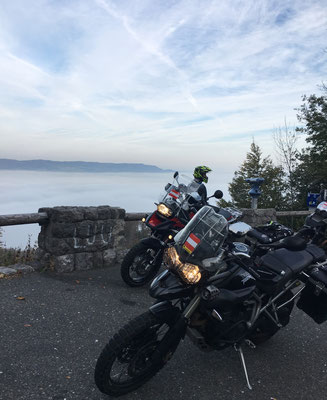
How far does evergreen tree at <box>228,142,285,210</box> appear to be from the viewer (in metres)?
32.4

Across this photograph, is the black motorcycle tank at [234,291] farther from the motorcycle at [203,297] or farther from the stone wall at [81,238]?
the stone wall at [81,238]

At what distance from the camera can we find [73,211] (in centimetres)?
554

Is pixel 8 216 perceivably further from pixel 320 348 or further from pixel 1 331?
pixel 320 348

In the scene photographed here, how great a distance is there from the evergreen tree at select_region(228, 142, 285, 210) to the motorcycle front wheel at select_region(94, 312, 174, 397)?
3053cm

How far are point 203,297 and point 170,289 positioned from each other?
0.25 metres

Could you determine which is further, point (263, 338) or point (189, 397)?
point (263, 338)

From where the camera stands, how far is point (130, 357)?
2514mm

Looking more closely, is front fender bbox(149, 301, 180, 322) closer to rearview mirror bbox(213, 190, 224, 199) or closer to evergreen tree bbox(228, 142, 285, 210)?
rearview mirror bbox(213, 190, 224, 199)

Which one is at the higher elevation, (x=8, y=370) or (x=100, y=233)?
(x=100, y=233)

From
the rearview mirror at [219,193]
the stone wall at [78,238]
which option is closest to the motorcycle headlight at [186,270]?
the rearview mirror at [219,193]

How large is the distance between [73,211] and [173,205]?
5.92 feet

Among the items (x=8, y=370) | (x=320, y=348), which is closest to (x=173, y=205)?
(x=320, y=348)

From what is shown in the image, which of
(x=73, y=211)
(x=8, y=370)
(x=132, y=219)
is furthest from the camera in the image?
(x=132, y=219)

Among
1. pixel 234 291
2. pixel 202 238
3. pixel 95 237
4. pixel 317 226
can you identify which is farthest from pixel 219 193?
pixel 95 237
